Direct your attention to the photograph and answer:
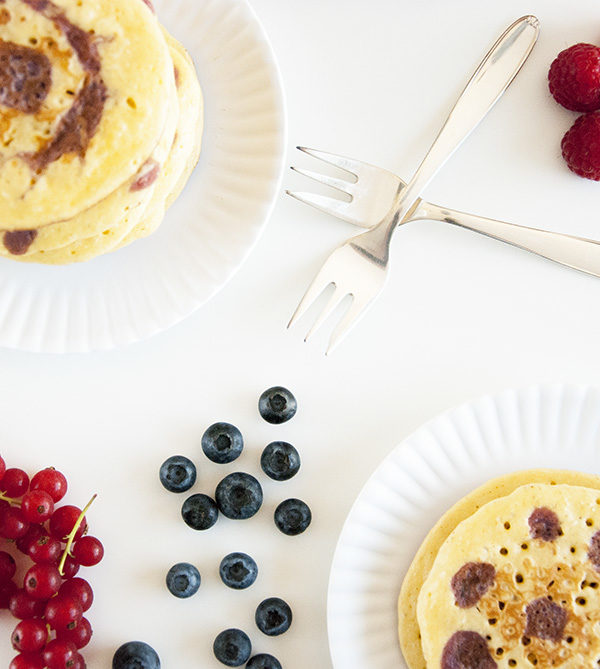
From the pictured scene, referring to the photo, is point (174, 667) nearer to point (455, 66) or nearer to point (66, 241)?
point (66, 241)

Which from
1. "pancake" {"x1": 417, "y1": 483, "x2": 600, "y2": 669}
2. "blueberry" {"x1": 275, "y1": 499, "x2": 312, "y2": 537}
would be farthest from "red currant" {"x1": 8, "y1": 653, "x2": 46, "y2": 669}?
"pancake" {"x1": 417, "y1": 483, "x2": 600, "y2": 669}

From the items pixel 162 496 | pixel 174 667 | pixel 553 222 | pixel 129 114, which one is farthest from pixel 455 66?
pixel 174 667

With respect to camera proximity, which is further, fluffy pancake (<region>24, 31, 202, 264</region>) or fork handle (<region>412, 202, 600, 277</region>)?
fork handle (<region>412, 202, 600, 277</region>)

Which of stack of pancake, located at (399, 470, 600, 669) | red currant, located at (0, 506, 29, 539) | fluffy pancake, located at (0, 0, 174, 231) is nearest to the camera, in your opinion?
fluffy pancake, located at (0, 0, 174, 231)

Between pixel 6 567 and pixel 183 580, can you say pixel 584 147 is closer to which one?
pixel 183 580

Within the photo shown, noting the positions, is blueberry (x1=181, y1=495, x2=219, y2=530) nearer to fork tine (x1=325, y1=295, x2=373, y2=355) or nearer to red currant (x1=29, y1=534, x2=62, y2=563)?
red currant (x1=29, y1=534, x2=62, y2=563)

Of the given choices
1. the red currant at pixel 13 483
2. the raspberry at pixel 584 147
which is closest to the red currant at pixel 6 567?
the red currant at pixel 13 483

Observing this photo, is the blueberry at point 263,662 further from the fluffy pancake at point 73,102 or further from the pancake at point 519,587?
the fluffy pancake at point 73,102

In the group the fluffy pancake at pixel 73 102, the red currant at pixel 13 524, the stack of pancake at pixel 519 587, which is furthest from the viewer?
the red currant at pixel 13 524
